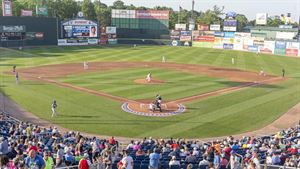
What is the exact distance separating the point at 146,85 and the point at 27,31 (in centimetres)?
4302

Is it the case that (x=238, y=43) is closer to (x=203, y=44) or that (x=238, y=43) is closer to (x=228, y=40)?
(x=228, y=40)

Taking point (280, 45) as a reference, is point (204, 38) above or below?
above

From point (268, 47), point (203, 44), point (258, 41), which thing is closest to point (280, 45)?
point (268, 47)

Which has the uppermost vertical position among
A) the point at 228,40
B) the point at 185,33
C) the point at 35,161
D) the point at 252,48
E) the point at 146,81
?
the point at 185,33

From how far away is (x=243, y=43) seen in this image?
8788cm

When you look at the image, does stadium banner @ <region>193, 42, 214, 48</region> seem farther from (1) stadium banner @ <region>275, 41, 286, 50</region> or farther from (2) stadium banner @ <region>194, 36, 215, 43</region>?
(1) stadium banner @ <region>275, 41, 286, 50</region>

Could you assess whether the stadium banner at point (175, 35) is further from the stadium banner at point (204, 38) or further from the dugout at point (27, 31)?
the dugout at point (27, 31)

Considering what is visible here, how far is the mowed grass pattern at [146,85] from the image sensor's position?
3719 cm

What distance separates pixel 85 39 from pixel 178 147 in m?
70.0

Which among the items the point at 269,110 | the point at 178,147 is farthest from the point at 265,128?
the point at 178,147

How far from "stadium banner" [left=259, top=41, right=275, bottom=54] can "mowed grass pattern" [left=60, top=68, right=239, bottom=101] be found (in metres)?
39.2

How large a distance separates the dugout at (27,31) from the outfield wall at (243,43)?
3683 centimetres

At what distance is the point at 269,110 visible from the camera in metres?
33.0

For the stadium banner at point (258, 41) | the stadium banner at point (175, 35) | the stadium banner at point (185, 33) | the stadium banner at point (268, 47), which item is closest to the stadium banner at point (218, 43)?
the stadium banner at point (185, 33)
